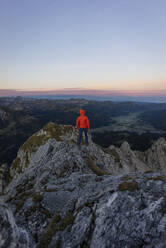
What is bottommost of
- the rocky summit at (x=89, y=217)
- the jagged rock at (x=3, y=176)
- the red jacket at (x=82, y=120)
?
the jagged rock at (x=3, y=176)

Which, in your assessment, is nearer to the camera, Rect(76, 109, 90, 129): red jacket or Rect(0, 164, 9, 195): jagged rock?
Rect(76, 109, 90, 129): red jacket

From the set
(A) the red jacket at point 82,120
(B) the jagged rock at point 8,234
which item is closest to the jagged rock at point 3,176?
(A) the red jacket at point 82,120

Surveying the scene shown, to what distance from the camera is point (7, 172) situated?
216 feet

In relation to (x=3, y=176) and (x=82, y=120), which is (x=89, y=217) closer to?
(x=82, y=120)

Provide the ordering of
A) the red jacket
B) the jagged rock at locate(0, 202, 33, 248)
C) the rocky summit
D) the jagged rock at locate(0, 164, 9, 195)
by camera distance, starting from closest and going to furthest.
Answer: the jagged rock at locate(0, 202, 33, 248), the rocky summit, the red jacket, the jagged rock at locate(0, 164, 9, 195)

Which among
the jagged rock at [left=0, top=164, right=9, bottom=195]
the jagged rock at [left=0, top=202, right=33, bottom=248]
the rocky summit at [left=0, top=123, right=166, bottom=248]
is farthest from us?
the jagged rock at [left=0, top=164, right=9, bottom=195]

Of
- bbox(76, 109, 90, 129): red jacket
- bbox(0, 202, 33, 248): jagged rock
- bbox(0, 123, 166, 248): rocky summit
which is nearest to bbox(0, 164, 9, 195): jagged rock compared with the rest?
bbox(76, 109, 90, 129): red jacket

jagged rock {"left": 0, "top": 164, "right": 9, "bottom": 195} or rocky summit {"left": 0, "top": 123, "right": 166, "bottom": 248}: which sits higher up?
rocky summit {"left": 0, "top": 123, "right": 166, "bottom": 248}

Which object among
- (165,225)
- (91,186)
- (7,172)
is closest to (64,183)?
(91,186)

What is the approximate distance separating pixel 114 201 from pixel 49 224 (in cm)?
577

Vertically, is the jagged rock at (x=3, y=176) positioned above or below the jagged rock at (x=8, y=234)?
below

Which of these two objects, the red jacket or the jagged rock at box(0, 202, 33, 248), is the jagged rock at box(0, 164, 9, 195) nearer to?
the red jacket

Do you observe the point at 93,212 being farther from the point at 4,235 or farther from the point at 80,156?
the point at 80,156

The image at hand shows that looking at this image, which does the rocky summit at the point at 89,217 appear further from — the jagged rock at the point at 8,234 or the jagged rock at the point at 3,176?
the jagged rock at the point at 3,176
